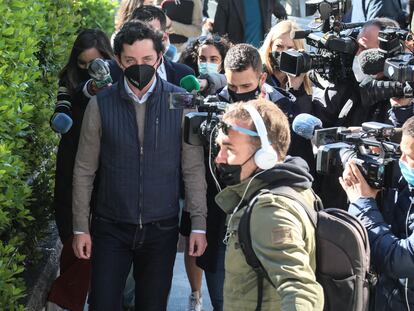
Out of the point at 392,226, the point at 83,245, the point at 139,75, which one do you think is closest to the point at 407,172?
the point at 392,226

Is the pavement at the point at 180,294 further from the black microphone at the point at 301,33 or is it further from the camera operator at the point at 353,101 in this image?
the black microphone at the point at 301,33

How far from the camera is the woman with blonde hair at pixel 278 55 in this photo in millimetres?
5695

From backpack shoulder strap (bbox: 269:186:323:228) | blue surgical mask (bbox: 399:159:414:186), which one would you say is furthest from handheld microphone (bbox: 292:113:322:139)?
backpack shoulder strap (bbox: 269:186:323:228)

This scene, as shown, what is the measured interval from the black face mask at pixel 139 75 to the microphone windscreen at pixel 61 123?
1.64ft

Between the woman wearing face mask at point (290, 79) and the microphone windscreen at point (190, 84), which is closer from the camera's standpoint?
the microphone windscreen at point (190, 84)

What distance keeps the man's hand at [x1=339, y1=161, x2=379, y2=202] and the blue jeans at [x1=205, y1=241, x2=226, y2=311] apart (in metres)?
1.35

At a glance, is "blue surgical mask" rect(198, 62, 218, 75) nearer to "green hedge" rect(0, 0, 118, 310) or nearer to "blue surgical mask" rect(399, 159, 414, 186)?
"green hedge" rect(0, 0, 118, 310)

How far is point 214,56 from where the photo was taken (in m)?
6.14

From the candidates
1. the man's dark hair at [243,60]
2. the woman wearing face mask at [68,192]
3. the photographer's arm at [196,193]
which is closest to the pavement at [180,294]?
the woman wearing face mask at [68,192]

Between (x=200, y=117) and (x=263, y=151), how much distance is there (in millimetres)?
846

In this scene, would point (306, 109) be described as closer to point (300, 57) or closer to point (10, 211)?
point (300, 57)

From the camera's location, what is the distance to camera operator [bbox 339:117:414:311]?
351cm

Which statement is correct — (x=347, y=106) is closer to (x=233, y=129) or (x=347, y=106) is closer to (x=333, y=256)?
(x=233, y=129)

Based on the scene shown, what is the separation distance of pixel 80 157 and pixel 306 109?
64.1 inches
